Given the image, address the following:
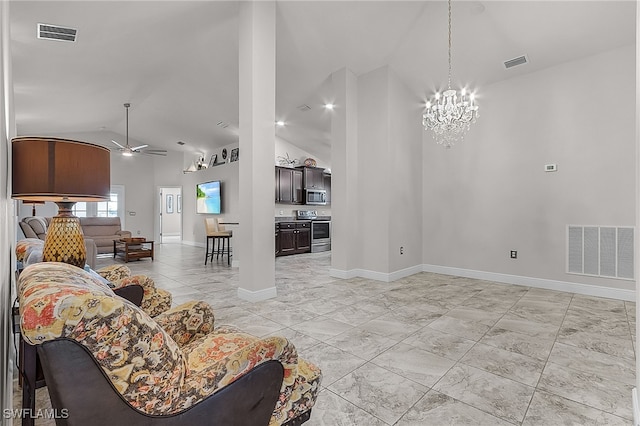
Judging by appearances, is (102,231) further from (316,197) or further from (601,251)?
(601,251)

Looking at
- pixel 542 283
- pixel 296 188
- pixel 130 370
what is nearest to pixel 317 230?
pixel 296 188

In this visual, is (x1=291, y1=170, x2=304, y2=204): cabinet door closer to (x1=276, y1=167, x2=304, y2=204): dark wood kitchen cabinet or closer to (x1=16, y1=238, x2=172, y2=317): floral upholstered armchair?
(x1=276, y1=167, x2=304, y2=204): dark wood kitchen cabinet

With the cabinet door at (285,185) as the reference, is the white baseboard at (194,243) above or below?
below

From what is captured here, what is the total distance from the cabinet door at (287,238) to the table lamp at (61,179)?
5.83m

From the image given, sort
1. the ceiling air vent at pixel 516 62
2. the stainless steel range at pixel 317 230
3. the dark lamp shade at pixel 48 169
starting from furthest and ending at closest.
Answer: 1. the stainless steel range at pixel 317 230
2. the ceiling air vent at pixel 516 62
3. the dark lamp shade at pixel 48 169

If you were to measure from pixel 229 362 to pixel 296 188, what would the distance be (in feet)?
24.0

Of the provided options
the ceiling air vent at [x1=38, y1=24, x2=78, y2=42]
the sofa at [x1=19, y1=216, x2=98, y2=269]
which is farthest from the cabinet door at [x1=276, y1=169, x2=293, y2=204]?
the ceiling air vent at [x1=38, y1=24, x2=78, y2=42]

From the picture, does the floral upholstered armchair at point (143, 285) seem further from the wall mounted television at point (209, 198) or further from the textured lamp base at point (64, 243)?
the wall mounted television at point (209, 198)

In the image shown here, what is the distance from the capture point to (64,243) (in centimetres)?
160

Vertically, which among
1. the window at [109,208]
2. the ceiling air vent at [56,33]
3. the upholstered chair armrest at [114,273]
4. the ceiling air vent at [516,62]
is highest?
the ceiling air vent at [56,33]

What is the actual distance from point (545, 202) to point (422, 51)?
8.94ft

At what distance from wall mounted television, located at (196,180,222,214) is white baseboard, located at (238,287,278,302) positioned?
19.2 feet

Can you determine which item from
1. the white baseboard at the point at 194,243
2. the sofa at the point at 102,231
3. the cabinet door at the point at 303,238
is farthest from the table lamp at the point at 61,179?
the white baseboard at the point at 194,243

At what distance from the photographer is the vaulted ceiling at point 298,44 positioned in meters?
3.56
